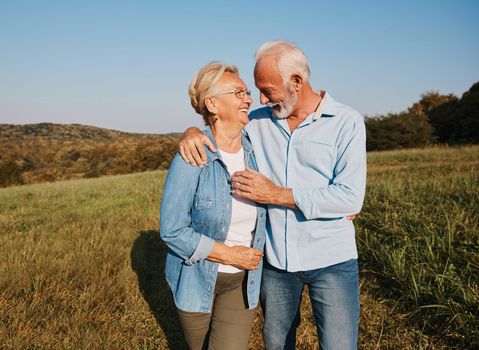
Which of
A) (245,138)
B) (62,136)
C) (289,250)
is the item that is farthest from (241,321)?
(62,136)

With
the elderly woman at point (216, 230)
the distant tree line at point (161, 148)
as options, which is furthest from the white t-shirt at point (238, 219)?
the distant tree line at point (161, 148)

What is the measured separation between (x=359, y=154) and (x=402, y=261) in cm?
262

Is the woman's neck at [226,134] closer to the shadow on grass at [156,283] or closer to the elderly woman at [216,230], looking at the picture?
the elderly woman at [216,230]

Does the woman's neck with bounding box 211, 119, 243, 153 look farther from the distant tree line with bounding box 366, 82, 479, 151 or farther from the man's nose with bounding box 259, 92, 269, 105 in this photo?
the distant tree line with bounding box 366, 82, 479, 151

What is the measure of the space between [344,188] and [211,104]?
3.42ft

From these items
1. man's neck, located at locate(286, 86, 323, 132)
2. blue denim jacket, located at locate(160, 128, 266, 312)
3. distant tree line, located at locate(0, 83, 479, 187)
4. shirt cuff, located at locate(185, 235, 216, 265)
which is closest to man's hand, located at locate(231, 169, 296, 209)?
blue denim jacket, located at locate(160, 128, 266, 312)

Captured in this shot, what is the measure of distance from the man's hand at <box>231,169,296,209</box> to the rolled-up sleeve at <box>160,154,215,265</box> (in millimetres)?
299

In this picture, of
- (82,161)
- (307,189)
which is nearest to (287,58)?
(307,189)

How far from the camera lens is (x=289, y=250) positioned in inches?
89.8

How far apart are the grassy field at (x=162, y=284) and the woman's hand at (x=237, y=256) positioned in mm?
1445

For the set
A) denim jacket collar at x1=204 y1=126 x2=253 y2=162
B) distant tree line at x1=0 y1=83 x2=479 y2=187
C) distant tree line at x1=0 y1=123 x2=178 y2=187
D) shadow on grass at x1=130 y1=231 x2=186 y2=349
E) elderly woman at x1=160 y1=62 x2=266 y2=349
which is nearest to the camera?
elderly woman at x1=160 y1=62 x2=266 y2=349

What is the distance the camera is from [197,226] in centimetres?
233

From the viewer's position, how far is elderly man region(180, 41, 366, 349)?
2.14 meters

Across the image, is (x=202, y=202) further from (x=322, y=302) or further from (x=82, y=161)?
(x=82, y=161)
